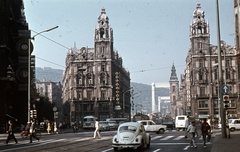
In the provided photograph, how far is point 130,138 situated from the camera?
64.5 ft

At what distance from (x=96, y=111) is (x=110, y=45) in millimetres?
20595

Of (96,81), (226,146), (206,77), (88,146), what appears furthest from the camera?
(96,81)

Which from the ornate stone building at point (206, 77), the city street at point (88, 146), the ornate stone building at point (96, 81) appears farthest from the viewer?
the ornate stone building at point (96, 81)

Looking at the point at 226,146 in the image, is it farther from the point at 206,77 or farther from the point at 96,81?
the point at 96,81

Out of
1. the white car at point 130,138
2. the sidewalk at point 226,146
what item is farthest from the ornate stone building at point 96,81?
the white car at point 130,138

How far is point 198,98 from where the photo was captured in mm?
115688

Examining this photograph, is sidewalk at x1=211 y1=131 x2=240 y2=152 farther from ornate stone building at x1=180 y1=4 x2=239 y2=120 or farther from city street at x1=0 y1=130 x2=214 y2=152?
ornate stone building at x1=180 y1=4 x2=239 y2=120

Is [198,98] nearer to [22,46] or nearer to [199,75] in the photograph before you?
[199,75]

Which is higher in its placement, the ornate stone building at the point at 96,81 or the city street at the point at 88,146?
the ornate stone building at the point at 96,81

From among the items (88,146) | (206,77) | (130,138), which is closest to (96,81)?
(206,77)

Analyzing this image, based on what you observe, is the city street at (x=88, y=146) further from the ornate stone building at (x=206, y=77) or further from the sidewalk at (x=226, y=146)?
the ornate stone building at (x=206, y=77)

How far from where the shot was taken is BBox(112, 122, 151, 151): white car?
1958cm

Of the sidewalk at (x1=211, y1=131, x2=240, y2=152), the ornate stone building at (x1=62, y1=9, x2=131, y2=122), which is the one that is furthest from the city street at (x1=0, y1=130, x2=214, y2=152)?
the ornate stone building at (x1=62, y1=9, x2=131, y2=122)

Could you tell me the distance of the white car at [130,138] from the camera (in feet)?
64.2
